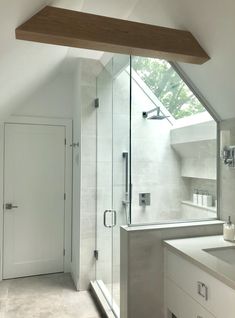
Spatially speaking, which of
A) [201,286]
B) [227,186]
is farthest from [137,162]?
[201,286]

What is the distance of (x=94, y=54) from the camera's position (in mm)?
3148

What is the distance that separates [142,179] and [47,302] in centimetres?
169

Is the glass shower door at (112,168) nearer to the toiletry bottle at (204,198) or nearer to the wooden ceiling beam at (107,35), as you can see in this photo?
the toiletry bottle at (204,198)

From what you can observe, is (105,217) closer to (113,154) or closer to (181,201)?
(113,154)

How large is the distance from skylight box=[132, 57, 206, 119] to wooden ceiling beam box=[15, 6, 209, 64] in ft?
2.76

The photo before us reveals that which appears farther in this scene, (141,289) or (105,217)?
(105,217)

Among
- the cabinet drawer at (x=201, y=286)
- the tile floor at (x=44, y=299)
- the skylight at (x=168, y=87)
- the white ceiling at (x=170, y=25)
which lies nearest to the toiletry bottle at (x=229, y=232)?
the cabinet drawer at (x=201, y=286)

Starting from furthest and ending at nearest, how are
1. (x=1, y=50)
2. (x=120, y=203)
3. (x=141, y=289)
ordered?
(x=120, y=203)
(x=141, y=289)
(x=1, y=50)

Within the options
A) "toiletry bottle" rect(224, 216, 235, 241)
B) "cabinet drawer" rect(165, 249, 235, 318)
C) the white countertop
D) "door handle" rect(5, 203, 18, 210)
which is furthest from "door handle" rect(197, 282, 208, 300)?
"door handle" rect(5, 203, 18, 210)

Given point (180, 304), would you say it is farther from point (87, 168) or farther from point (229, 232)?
point (87, 168)

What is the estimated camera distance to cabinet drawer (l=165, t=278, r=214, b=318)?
5.42ft

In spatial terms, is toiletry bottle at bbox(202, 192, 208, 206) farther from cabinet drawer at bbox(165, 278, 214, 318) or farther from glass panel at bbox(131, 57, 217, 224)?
cabinet drawer at bbox(165, 278, 214, 318)

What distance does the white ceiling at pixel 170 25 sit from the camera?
4.67 feet

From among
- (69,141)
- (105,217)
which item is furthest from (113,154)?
(69,141)
